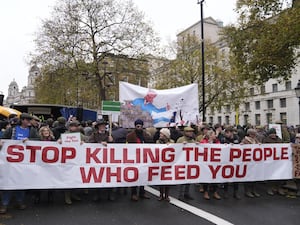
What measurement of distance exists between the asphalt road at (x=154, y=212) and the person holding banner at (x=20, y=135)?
15 cm

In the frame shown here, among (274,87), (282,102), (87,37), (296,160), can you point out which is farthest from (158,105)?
(274,87)

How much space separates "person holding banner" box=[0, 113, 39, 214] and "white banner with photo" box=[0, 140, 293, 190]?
21cm

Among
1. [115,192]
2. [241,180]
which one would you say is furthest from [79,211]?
[241,180]

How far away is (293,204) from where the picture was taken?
6.57 m

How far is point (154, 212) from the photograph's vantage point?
5.79 metres

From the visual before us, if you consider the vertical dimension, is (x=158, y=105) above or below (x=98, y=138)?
above

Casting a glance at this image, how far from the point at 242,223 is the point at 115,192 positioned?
296cm

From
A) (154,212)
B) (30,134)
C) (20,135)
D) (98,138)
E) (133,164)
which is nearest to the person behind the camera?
(154,212)

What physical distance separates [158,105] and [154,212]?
111 inches

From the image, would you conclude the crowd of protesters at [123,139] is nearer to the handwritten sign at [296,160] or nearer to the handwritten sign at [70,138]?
the handwritten sign at [70,138]

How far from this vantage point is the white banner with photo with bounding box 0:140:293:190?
5.74 m

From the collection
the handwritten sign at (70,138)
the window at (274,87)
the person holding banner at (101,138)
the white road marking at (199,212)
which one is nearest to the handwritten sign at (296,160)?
the white road marking at (199,212)

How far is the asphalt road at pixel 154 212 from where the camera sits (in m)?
5.25

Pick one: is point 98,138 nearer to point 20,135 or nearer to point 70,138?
point 70,138
